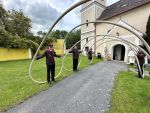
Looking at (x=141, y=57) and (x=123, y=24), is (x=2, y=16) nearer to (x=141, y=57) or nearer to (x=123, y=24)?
(x=123, y=24)

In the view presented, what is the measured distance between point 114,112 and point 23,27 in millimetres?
33644

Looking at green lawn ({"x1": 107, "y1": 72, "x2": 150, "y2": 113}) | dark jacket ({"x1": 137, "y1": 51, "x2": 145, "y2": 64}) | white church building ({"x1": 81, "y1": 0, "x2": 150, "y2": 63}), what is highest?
white church building ({"x1": 81, "y1": 0, "x2": 150, "y2": 63})

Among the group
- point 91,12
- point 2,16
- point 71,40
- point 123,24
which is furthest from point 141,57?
point 71,40

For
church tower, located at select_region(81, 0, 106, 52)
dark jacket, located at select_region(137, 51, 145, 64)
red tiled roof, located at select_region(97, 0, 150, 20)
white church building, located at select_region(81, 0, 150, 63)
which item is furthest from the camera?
church tower, located at select_region(81, 0, 106, 52)

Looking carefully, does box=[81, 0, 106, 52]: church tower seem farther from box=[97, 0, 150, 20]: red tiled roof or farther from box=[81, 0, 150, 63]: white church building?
box=[97, 0, 150, 20]: red tiled roof

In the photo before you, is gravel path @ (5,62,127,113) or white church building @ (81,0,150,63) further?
white church building @ (81,0,150,63)

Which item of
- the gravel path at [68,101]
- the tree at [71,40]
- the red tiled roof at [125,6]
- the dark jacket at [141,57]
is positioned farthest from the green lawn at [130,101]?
the tree at [71,40]

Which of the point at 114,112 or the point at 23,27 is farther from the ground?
the point at 23,27

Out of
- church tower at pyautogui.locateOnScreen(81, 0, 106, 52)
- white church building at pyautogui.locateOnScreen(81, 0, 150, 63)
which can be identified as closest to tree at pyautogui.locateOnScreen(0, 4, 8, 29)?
white church building at pyautogui.locateOnScreen(81, 0, 150, 63)

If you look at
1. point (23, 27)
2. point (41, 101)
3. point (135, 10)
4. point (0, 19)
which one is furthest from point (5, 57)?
point (135, 10)

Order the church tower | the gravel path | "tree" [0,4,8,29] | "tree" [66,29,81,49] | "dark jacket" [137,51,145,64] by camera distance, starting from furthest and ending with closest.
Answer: "tree" [66,29,81,49] → the church tower → "tree" [0,4,8,29] → "dark jacket" [137,51,145,64] → the gravel path

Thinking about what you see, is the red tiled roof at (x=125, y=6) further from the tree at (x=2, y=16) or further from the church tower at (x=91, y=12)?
the tree at (x=2, y=16)

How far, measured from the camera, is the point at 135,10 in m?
21.0

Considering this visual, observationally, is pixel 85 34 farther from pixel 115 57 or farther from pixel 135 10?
pixel 135 10
